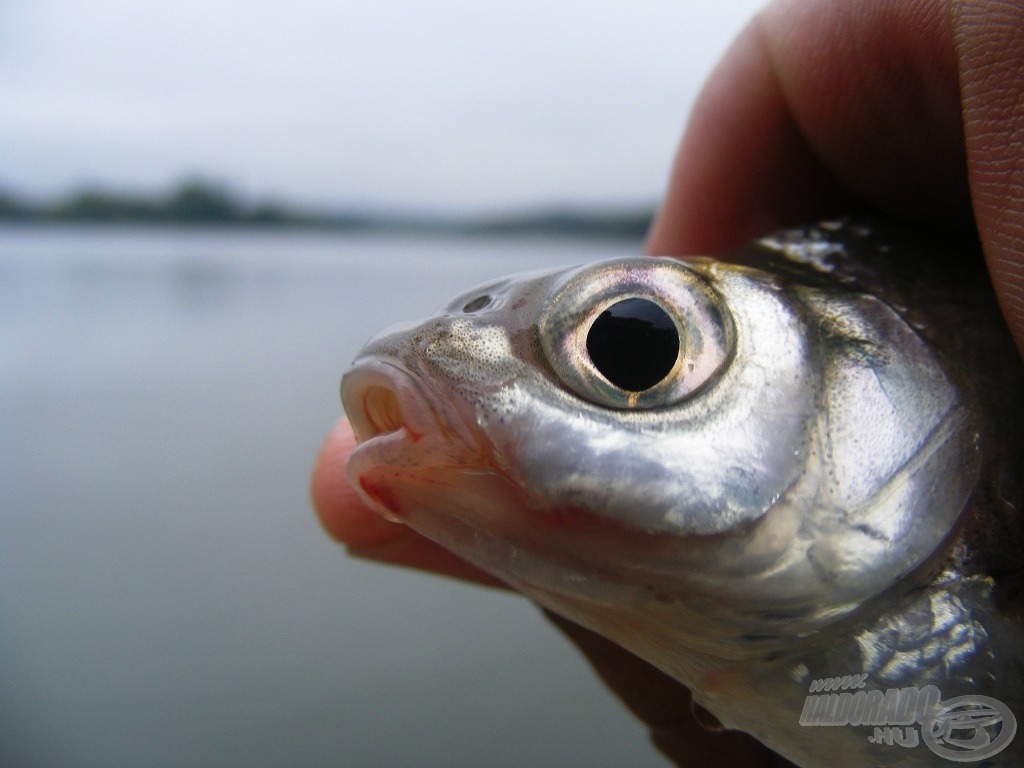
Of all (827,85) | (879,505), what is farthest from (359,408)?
(827,85)

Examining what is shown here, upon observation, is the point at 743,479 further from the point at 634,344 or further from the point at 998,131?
the point at 998,131

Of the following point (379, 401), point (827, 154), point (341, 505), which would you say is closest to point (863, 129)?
point (827, 154)

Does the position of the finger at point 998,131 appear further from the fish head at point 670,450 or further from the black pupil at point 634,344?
the black pupil at point 634,344

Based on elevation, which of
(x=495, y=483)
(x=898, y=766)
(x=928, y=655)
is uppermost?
(x=495, y=483)

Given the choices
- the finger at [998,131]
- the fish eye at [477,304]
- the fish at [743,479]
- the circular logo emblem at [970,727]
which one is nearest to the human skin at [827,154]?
the finger at [998,131]

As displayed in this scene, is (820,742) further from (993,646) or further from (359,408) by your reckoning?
(359,408)

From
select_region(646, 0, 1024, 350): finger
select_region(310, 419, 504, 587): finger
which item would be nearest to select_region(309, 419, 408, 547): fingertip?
select_region(310, 419, 504, 587): finger
